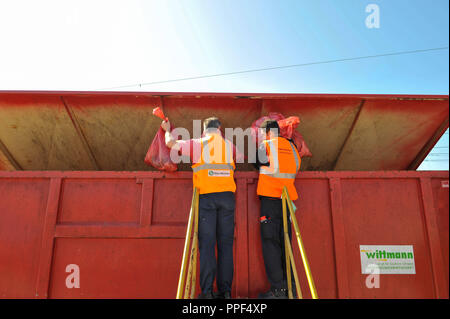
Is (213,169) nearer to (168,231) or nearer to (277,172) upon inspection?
(277,172)

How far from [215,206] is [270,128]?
864 millimetres

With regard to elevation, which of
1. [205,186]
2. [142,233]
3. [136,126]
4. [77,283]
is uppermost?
[136,126]

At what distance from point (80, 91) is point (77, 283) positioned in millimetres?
1774

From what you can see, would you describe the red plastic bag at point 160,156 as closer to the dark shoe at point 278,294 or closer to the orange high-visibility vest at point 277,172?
the orange high-visibility vest at point 277,172

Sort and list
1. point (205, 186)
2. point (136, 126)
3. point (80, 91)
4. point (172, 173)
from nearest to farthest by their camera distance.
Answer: point (205, 186)
point (172, 173)
point (80, 91)
point (136, 126)

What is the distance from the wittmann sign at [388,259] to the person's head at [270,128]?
4.14 feet

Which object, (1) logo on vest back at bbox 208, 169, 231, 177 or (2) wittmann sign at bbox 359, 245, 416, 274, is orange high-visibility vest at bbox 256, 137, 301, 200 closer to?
(1) logo on vest back at bbox 208, 169, 231, 177

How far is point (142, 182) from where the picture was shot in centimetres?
280

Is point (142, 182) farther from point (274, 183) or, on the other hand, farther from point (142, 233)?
point (274, 183)

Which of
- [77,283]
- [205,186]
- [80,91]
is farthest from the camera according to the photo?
[80,91]

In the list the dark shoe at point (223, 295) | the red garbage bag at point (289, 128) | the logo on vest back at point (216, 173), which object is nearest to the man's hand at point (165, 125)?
the logo on vest back at point (216, 173)

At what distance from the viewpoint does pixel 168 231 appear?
2.70 m

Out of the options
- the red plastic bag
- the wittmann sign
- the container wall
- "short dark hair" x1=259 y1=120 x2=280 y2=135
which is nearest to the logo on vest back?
the container wall

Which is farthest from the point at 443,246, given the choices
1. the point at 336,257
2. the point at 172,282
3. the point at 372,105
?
the point at 172,282
